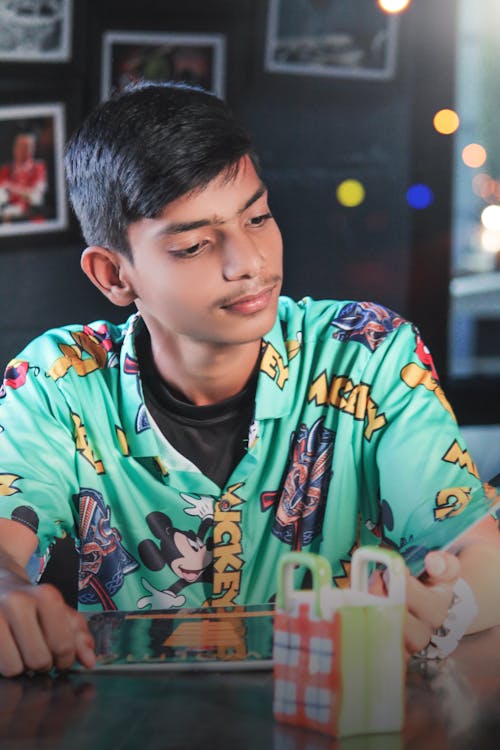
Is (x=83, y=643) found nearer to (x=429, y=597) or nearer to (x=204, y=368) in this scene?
(x=429, y=597)

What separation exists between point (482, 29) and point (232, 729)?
261 centimetres

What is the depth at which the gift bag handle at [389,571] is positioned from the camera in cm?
85

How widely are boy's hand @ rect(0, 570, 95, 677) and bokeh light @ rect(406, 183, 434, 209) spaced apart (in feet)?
6.91

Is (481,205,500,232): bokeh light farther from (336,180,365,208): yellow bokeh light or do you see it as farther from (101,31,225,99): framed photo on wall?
(101,31,225,99): framed photo on wall

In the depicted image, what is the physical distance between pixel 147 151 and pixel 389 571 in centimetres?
82

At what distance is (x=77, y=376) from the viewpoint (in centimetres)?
163

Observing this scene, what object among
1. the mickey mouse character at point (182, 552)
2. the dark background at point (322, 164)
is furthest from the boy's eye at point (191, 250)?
the dark background at point (322, 164)

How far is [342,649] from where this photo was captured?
2.74 feet

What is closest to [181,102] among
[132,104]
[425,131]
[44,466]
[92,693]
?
[132,104]

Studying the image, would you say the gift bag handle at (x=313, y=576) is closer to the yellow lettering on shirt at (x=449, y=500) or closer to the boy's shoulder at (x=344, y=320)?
the yellow lettering on shirt at (x=449, y=500)

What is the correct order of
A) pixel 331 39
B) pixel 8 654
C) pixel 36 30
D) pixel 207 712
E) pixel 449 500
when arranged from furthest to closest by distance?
pixel 331 39
pixel 36 30
pixel 449 500
pixel 8 654
pixel 207 712

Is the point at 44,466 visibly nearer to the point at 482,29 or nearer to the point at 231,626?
the point at 231,626

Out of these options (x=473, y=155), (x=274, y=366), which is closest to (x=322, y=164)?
(x=473, y=155)

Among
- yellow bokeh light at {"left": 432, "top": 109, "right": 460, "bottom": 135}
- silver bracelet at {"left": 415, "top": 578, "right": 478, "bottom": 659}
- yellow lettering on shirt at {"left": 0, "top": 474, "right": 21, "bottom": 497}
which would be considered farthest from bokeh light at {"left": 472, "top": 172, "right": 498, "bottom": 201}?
silver bracelet at {"left": 415, "top": 578, "right": 478, "bottom": 659}
